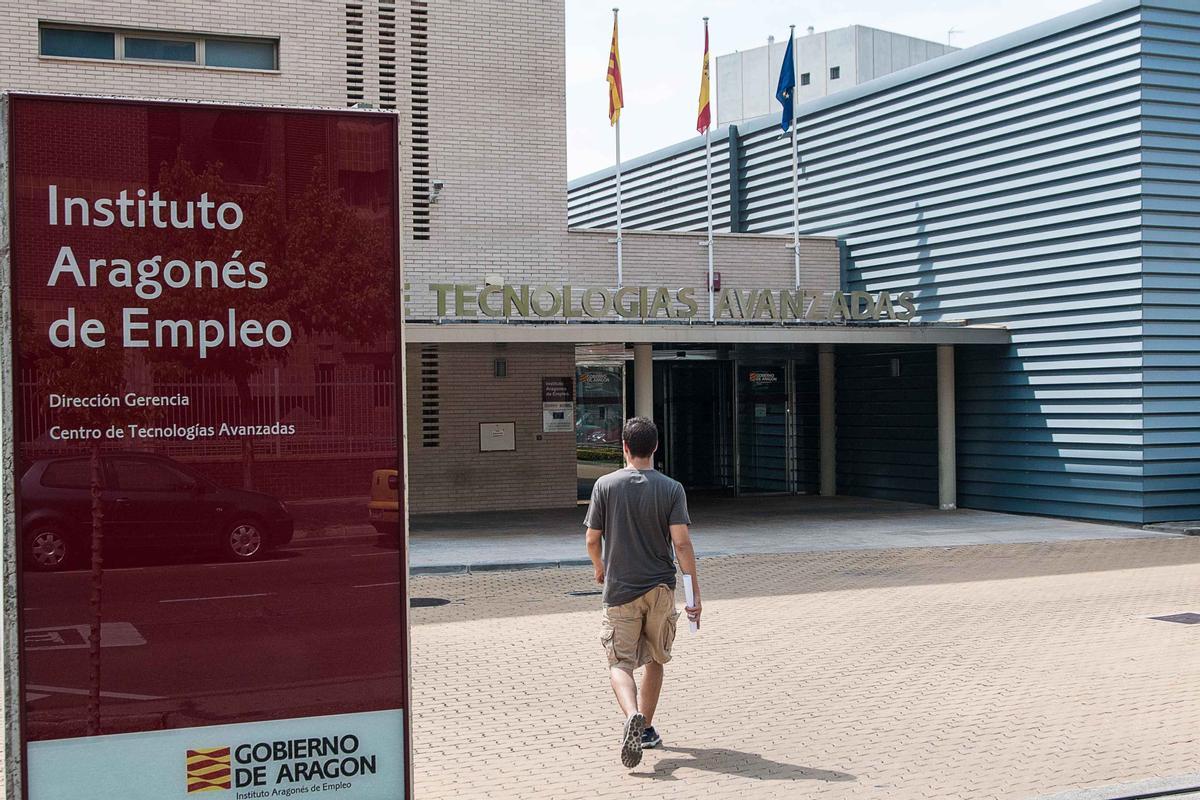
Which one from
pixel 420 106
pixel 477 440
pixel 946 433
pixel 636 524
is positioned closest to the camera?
pixel 636 524

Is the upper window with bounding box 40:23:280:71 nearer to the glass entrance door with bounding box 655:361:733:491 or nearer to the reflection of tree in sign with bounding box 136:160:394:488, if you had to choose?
the glass entrance door with bounding box 655:361:733:491

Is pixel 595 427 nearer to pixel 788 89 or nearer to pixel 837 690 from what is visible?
pixel 788 89

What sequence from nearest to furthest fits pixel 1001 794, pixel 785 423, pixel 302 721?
pixel 302 721 < pixel 1001 794 < pixel 785 423

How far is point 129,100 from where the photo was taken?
483cm

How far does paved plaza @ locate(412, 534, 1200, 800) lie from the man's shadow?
2 cm

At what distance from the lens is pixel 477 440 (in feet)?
72.5

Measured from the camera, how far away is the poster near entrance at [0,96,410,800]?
4.84 metres

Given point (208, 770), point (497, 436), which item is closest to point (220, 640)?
point (208, 770)

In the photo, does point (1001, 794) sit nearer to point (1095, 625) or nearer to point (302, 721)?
point (302, 721)

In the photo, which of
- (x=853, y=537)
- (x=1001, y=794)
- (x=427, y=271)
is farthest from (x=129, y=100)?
(x=427, y=271)

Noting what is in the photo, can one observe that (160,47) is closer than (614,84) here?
Yes

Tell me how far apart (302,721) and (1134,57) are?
56.3 feet

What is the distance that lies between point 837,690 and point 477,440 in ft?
46.0

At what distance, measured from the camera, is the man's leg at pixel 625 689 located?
673 cm
